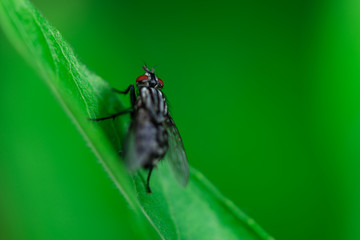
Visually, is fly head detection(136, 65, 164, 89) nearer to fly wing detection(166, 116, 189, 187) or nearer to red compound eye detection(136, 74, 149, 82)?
red compound eye detection(136, 74, 149, 82)

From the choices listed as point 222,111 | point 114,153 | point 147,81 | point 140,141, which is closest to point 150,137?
point 140,141

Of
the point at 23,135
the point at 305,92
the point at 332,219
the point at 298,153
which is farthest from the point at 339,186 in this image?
the point at 23,135

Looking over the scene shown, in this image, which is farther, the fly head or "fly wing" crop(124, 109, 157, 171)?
the fly head

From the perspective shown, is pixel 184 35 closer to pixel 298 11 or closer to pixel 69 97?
pixel 298 11

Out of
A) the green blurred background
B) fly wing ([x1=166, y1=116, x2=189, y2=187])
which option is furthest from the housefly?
the green blurred background

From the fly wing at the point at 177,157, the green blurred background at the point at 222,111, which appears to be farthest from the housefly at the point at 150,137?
the green blurred background at the point at 222,111

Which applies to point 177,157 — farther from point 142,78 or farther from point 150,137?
point 142,78

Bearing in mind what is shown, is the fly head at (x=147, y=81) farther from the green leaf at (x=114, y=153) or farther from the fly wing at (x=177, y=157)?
the green leaf at (x=114, y=153)
